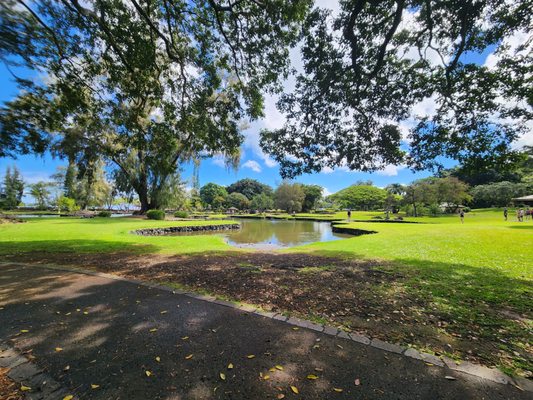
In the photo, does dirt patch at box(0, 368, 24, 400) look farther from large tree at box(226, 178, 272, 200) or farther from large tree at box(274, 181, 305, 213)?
large tree at box(226, 178, 272, 200)

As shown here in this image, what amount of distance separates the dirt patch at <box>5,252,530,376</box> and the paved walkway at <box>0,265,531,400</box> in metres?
0.54

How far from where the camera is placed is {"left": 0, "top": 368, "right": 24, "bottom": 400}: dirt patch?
1885mm

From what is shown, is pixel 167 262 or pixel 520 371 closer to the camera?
pixel 520 371

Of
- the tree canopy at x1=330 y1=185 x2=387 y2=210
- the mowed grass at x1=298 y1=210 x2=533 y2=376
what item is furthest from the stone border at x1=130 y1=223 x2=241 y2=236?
the tree canopy at x1=330 y1=185 x2=387 y2=210

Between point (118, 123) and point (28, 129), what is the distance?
236 cm

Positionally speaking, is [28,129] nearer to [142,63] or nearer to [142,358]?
[142,63]

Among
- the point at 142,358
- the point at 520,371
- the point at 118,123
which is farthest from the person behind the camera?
the point at 118,123

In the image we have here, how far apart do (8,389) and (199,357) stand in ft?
5.27

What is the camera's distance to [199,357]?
95.8 inches

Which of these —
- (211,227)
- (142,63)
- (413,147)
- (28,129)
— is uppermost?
(142,63)

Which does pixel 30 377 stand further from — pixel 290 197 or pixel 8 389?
pixel 290 197

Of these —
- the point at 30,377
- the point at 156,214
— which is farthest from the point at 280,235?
the point at 30,377

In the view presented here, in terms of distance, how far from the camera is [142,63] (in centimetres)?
707

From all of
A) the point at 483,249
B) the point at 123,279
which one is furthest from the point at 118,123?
the point at 483,249
